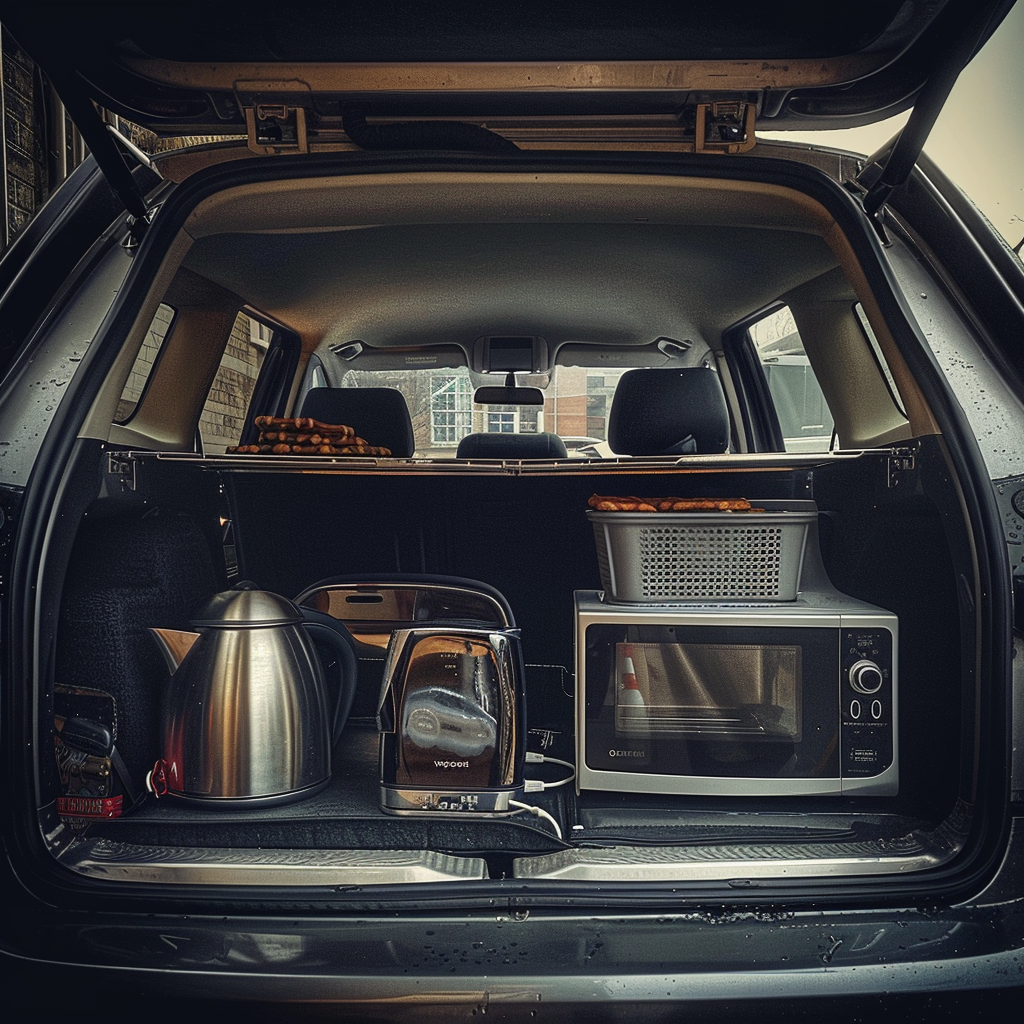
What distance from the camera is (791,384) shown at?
2.40 m

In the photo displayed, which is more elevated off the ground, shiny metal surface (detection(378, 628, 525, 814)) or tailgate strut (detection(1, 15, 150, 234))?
tailgate strut (detection(1, 15, 150, 234))

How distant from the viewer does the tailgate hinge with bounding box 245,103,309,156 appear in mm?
1279

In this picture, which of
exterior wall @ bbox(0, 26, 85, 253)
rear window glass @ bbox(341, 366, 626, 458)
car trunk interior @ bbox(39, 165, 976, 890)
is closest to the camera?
car trunk interior @ bbox(39, 165, 976, 890)

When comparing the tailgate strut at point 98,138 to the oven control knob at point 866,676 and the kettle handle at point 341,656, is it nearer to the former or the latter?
the kettle handle at point 341,656

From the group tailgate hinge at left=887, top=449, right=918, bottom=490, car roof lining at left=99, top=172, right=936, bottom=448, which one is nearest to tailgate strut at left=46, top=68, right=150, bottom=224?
car roof lining at left=99, top=172, right=936, bottom=448

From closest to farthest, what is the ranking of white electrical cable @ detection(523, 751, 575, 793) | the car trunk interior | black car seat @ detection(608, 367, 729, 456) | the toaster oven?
1. the car trunk interior
2. the toaster oven
3. white electrical cable @ detection(523, 751, 575, 793)
4. black car seat @ detection(608, 367, 729, 456)

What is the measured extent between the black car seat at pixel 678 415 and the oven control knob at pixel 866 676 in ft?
2.58

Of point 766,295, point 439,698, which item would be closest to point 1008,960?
point 439,698

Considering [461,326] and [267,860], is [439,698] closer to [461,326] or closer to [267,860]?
[267,860]

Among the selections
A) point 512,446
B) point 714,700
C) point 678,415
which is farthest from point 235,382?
point 714,700

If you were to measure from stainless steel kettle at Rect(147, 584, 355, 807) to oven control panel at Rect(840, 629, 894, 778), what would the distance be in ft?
3.11

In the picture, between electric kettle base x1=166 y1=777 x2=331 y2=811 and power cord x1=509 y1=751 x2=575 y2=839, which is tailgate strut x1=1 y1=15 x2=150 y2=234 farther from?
power cord x1=509 y1=751 x2=575 y2=839

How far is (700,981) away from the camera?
2.98ft

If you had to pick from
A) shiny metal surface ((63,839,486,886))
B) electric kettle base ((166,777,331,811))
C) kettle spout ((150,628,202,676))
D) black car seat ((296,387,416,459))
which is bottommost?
shiny metal surface ((63,839,486,886))
